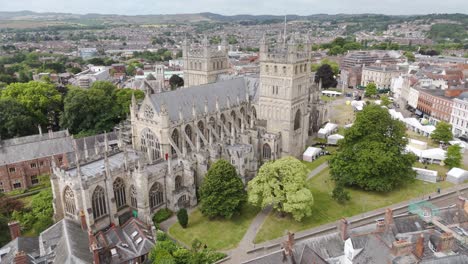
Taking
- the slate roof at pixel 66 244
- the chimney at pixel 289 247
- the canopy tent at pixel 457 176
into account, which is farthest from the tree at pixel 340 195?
the slate roof at pixel 66 244

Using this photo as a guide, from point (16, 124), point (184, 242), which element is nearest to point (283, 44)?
point (184, 242)

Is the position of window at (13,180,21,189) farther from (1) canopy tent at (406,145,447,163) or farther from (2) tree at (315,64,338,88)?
(2) tree at (315,64,338,88)

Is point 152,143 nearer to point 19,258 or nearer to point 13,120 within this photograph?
point 19,258

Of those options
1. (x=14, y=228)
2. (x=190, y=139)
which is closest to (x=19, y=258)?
(x=14, y=228)

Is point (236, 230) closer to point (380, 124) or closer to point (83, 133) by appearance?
A: point (380, 124)

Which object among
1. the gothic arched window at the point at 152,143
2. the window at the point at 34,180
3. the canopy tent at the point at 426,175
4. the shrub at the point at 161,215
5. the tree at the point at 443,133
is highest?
the gothic arched window at the point at 152,143

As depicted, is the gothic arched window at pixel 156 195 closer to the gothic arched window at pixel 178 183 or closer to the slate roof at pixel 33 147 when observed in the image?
the gothic arched window at pixel 178 183

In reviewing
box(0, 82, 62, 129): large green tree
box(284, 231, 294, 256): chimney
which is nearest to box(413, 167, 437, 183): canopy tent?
box(284, 231, 294, 256): chimney
